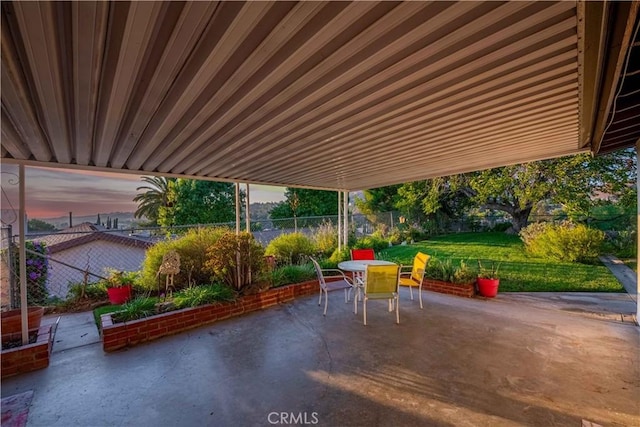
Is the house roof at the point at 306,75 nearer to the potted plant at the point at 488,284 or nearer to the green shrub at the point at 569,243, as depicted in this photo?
the potted plant at the point at 488,284

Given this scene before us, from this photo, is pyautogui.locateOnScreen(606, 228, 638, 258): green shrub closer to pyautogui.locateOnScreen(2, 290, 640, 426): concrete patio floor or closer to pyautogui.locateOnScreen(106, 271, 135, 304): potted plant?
pyautogui.locateOnScreen(2, 290, 640, 426): concrete patio floor

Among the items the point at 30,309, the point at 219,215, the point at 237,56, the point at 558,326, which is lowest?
the point at 558,326

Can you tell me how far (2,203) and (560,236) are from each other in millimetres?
11380

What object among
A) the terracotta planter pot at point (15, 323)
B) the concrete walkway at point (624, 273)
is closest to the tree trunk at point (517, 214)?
the concrete walkway at point (624, 273)

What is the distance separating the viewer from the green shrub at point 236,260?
459cm

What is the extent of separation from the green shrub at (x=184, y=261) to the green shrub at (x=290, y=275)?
4.26ft

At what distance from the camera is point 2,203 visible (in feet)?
10.8

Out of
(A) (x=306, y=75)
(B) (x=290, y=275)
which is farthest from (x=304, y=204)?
(A) (x=306, y=75)

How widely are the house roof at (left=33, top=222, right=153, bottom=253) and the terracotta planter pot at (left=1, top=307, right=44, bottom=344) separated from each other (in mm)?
1319

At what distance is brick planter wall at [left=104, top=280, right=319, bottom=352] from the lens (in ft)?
11.0

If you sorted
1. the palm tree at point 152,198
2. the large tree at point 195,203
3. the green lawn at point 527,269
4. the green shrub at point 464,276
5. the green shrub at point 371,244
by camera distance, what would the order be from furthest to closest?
the large tree at point 195,203
the palm tree at point 152,198
the green shrub at point 371,244
the green lawn at point 527,269
the green shrub at point 464,276

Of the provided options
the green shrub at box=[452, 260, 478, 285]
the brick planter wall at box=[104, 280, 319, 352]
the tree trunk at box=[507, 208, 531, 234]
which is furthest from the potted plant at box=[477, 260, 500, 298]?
the tree trunk at box=[507, 208, 531, 234]

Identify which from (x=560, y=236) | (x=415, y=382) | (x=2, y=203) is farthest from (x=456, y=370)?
(x=560, y=236)

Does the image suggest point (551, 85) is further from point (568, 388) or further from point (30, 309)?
point (30, 309)
